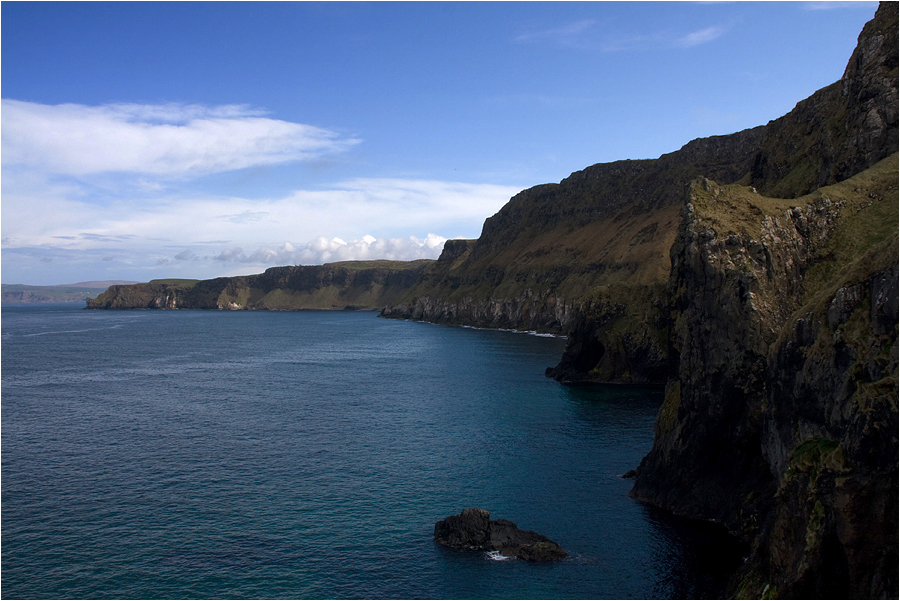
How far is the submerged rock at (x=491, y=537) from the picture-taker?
43.7 meters

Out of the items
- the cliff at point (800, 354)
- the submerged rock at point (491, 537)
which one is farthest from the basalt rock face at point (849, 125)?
the submerged rock at point (491, 537)

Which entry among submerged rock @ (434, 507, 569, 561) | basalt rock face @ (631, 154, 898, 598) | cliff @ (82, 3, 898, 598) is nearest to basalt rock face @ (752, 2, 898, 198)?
cliff @ (82, 3, 898, 598)

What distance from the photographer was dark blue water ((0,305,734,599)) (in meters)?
40.7

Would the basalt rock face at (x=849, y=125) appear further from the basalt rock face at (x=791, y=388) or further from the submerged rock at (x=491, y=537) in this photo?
the submerged rock at (x=491, y=537)

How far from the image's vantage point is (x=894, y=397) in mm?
29062

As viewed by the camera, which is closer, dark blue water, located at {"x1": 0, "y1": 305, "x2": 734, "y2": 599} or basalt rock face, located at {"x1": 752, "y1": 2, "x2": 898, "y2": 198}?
dark blue water, located at {"x1": 0, "y1": 305, "x2": 734, "y2": 599}

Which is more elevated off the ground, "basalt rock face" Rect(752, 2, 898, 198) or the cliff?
"basalt rock face" Rect(752, 2, 898, 198)

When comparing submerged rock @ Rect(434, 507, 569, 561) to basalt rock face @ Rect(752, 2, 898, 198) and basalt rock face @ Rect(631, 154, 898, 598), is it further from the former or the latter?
basalt rock face @ Rect(752, 2, 898, 198)

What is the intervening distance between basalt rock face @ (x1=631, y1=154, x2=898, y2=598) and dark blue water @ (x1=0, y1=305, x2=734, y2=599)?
5.55 m

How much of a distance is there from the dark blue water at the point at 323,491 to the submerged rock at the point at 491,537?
34.2 inches

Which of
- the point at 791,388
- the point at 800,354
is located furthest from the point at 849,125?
the point at 791,388

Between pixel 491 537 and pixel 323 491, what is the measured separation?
1748cm

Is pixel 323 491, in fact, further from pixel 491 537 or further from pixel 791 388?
pixel 791 388

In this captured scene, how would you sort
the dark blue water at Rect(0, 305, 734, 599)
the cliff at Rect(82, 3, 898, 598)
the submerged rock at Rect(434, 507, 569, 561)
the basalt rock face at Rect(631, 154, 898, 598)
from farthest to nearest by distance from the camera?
the submerged rock at Rect(434, 507, 569, 561)
the dark blue water at Rect(0, 305, 734, 599)
the cliff at Rect(82, 3, 898, 598)
the basalt rock face at Rect(631, 154, 898, 598)
